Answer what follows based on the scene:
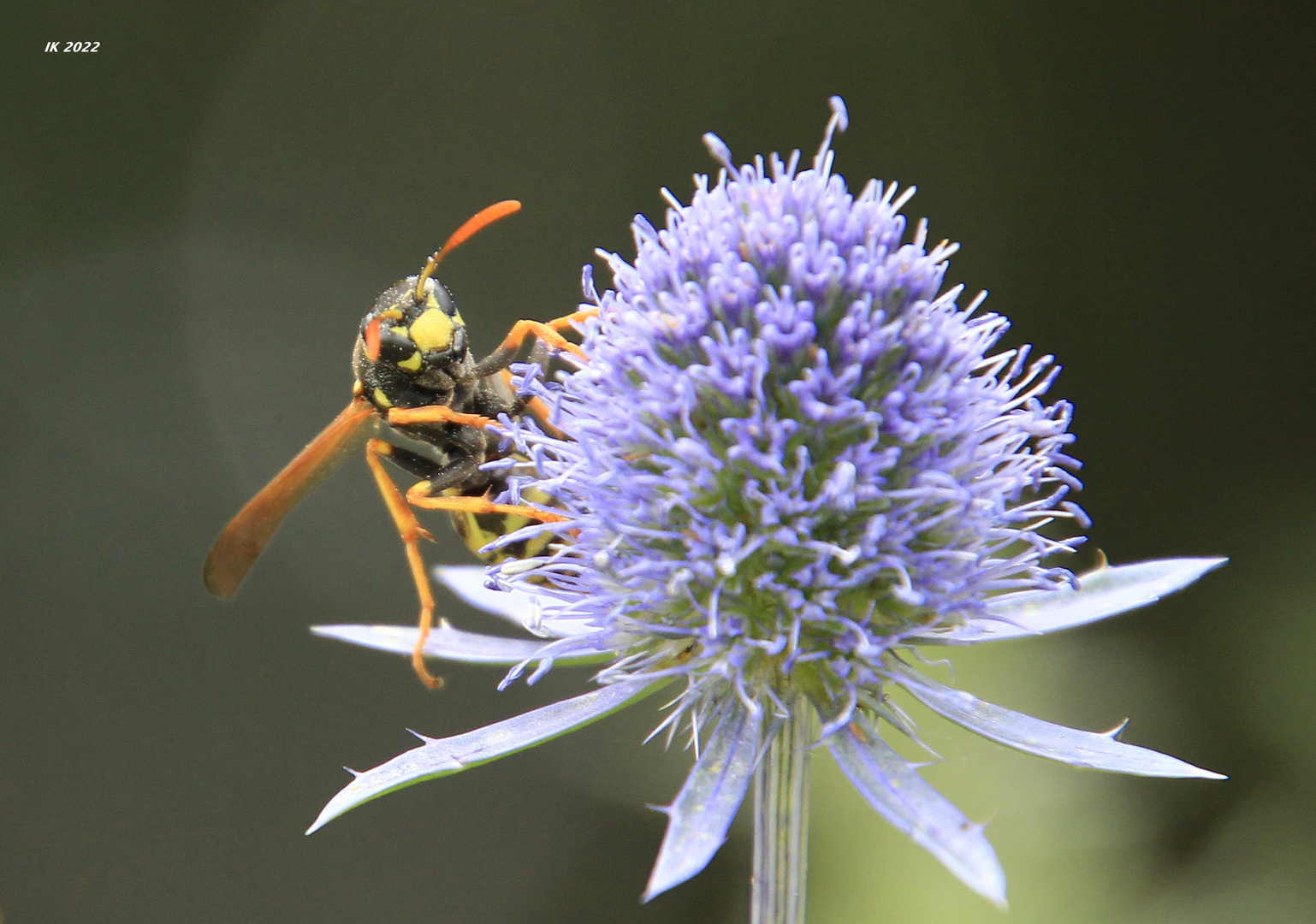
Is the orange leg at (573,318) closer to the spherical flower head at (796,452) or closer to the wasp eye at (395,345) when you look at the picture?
the spherical flower head at (796,452)

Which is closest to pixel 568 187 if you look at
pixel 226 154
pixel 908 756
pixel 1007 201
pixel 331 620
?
pixel 226 154

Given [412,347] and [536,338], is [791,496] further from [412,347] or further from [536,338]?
[412,347]

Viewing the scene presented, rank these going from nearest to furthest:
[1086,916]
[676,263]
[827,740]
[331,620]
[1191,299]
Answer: [827,740] < [676,263] < [1086,916] < [1191,299] < [331,620]

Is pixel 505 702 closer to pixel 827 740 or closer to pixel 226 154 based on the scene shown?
pixel 226 154

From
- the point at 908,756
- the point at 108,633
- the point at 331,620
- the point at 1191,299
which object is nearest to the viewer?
the point at 908,756

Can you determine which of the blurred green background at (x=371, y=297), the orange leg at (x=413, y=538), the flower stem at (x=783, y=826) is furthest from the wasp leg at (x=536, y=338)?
the blurred green background at (x=371, y=297)

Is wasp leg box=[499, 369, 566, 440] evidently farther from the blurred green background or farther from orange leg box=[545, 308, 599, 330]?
the blurred green background

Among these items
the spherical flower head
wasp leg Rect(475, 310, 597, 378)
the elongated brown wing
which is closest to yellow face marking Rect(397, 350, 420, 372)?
wasp leg Rect(475, 310, 597, 378)
